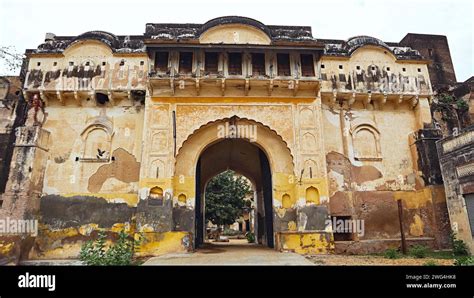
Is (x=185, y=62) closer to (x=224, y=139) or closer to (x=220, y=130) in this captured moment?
(x=220, y=130)

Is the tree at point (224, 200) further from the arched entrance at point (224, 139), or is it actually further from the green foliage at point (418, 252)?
the green foliage at point (418, 252)

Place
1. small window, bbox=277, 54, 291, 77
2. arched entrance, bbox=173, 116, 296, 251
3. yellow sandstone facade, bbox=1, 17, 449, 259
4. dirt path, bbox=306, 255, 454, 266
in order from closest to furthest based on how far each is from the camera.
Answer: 1. dirt path, bbox=306, 255, 454, 266
2. yellow sandstone facade, bbox=1, 17, 449, 259
3. arched entrance, bbox=173, 116, 296, 251
4. small window, bbox=277, 54, 291, 77

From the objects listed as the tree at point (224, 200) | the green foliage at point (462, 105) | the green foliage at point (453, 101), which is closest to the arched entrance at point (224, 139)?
the green foliage at point (453, 101)

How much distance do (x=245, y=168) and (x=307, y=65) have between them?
6.90 m

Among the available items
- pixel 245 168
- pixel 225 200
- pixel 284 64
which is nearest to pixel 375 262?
pixel 284 64

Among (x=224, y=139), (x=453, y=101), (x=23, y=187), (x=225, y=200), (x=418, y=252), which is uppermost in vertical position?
(x=453, y=101)

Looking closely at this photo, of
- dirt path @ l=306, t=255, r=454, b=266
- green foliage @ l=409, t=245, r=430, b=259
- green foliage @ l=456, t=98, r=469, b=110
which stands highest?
green foliage @ l=456, t=98, r=469, b=110

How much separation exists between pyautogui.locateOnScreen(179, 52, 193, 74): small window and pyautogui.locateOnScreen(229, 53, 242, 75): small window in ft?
4.98

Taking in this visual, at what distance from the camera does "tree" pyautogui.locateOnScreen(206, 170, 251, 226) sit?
25.0 m

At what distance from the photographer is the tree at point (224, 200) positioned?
2498 centimetres

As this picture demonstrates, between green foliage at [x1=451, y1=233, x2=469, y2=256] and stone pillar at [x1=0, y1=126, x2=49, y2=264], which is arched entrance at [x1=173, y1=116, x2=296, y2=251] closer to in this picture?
stone pillar at [x1=0, y1=126, x2=49, y2=264]

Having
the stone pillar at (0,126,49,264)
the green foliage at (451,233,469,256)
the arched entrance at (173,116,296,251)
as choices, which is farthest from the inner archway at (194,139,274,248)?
the green foliage at (451,233,469,256)

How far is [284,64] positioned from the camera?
1290cm

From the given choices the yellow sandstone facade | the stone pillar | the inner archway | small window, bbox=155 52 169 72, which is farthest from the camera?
the inner archway
